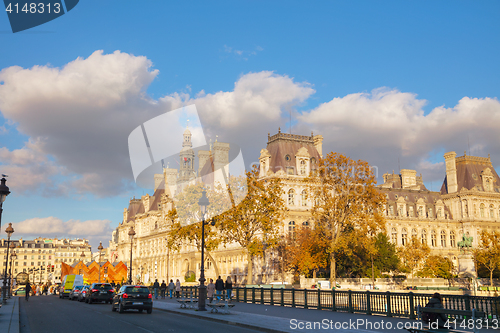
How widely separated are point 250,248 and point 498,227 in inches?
2241

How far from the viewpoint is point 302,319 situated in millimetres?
20500

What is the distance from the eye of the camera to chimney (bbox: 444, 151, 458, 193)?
90.4 meters

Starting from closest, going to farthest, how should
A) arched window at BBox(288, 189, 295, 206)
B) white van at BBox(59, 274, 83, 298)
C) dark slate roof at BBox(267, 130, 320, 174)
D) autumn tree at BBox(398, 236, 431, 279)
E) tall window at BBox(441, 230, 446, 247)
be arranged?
white van at BBox(59, 274, 83, 298)
arched window at BBox(288, 189, 295, 206)
dark slate roof at BBox(267, 130, 320, 174)
autumn tree at BBox(398, 236, 431, 279)
tall window at BBox(441, 230, 446, 247)

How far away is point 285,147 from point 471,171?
40496mm

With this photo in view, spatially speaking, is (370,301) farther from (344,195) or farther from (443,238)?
(443,238)

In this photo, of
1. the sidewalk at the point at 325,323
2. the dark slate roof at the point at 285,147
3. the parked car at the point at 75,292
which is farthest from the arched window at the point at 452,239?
the sidewalk at the point at 325,323

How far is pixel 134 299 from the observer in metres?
26.6

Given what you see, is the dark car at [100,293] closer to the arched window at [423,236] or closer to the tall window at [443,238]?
the arched window at [423,236]

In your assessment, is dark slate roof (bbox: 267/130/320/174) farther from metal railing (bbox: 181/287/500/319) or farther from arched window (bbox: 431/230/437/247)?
metal railing (bbox: 181/287/500/319)

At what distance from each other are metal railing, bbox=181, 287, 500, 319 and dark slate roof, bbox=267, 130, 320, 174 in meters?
34.9

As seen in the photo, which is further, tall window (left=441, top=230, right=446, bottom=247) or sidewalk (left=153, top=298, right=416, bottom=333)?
tall window (left=441, top=230, right=446, bottom=247)

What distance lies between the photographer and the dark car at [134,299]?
26.5 meters

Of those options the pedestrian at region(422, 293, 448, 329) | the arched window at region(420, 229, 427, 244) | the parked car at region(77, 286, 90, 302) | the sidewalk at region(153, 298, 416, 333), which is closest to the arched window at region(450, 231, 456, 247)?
the arched window at region(420, 229, 427, 244)

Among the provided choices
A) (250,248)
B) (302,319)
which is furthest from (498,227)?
(302,319)
